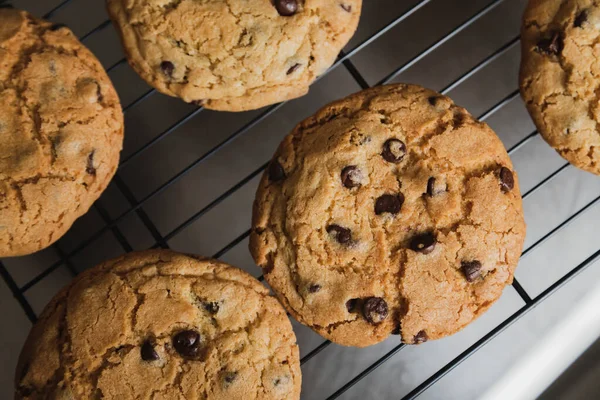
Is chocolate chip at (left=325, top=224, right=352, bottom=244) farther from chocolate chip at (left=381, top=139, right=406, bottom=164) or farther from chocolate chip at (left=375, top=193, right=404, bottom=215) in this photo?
chocolate chip at (left=381, top=139, right=406, bottom=164)

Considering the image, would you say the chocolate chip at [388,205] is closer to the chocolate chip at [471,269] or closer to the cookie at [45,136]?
the chocolate chip at [471,269]

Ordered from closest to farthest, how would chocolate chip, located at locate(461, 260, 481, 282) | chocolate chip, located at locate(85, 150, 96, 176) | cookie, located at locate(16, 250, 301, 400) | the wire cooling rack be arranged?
cookie, located at locate(16, 250, 301, 400)
chocolate chip, located at locate(461, 260, 481, 282)
chocolate chip, located at locate(85, 150, 96, 176)
the wire cooling rack

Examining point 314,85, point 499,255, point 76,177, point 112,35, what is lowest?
point 499,255

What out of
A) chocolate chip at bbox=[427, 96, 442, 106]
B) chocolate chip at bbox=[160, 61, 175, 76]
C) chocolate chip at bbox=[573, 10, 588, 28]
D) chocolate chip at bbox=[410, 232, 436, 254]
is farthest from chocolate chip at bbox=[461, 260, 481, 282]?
chocolate chip at bbox=[160, 61, 175, 76]

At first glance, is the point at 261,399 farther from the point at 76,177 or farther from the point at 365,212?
the point at 76,177

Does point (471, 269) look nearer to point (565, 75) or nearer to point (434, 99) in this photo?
point (434, 99)

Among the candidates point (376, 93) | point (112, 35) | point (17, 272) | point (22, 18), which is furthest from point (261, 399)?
point (112, 35)
